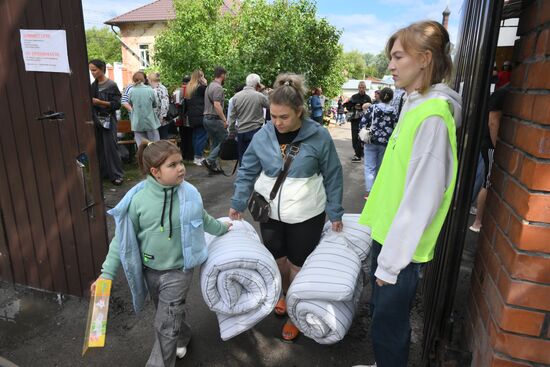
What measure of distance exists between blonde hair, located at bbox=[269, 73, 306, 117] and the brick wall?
124cm

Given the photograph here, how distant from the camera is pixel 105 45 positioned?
73.8 metres

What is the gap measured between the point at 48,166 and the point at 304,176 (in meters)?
2.03

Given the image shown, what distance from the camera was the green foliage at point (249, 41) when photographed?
561 inches

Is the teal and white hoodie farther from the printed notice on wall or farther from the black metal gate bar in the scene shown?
the printed notice on wall

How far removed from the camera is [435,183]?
1626 mm

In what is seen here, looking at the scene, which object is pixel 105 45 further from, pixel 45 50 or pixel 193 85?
pixel 45 50

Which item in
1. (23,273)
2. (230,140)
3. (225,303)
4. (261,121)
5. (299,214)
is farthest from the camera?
(261,121)

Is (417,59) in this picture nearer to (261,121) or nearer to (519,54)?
(519,54)

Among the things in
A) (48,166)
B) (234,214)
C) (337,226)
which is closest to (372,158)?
(337,226)

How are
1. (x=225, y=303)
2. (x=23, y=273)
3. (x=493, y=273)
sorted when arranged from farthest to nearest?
1. (x=23, y=273)
2. (x=225, y=303)
3. (x=493, y=273)

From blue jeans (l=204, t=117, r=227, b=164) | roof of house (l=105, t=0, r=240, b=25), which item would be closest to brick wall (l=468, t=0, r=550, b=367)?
blue jeans (l=204, t=117, r=227, b=164)

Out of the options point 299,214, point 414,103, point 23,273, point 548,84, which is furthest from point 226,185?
point 548,84

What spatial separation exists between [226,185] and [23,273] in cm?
410

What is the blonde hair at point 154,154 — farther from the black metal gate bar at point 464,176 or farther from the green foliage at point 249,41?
the green foliage at point 249,41
